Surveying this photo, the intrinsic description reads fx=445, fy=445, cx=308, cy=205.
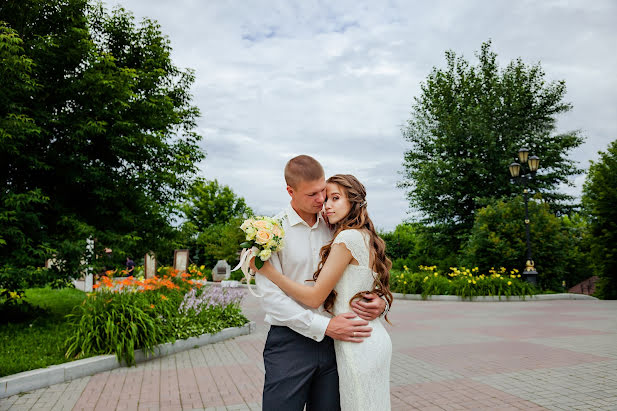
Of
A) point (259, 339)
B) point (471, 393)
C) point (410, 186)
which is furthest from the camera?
point (410, 186)

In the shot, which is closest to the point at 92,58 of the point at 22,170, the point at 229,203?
the point at 22,170

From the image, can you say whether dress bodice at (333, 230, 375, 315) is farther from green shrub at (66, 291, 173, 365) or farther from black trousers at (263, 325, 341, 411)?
green shrub at (66, 291, 173, 365)

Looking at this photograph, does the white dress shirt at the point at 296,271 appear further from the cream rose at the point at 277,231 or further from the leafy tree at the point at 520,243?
the leafy tree at the point at 520,243

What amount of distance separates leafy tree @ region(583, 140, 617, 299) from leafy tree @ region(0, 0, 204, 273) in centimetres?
1671

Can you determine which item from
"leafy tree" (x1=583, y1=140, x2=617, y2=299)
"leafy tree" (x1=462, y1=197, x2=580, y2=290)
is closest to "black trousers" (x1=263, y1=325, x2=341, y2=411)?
"leafy tree" (x1=462, y1=197, x2=580, y2=290)

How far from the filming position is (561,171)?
26609 millimetres

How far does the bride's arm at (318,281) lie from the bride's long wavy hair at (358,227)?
0.11m

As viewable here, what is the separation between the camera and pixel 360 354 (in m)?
2.24

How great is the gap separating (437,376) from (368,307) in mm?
4010

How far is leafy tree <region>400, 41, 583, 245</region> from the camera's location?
25141 mm

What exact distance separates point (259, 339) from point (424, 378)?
3.90 meters

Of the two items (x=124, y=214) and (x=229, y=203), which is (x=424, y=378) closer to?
(x=124, y=214)

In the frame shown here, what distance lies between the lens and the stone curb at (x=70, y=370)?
5129 millimetres

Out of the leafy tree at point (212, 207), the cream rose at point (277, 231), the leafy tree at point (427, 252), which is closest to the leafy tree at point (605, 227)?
the leafy tree at point (427, 252)
